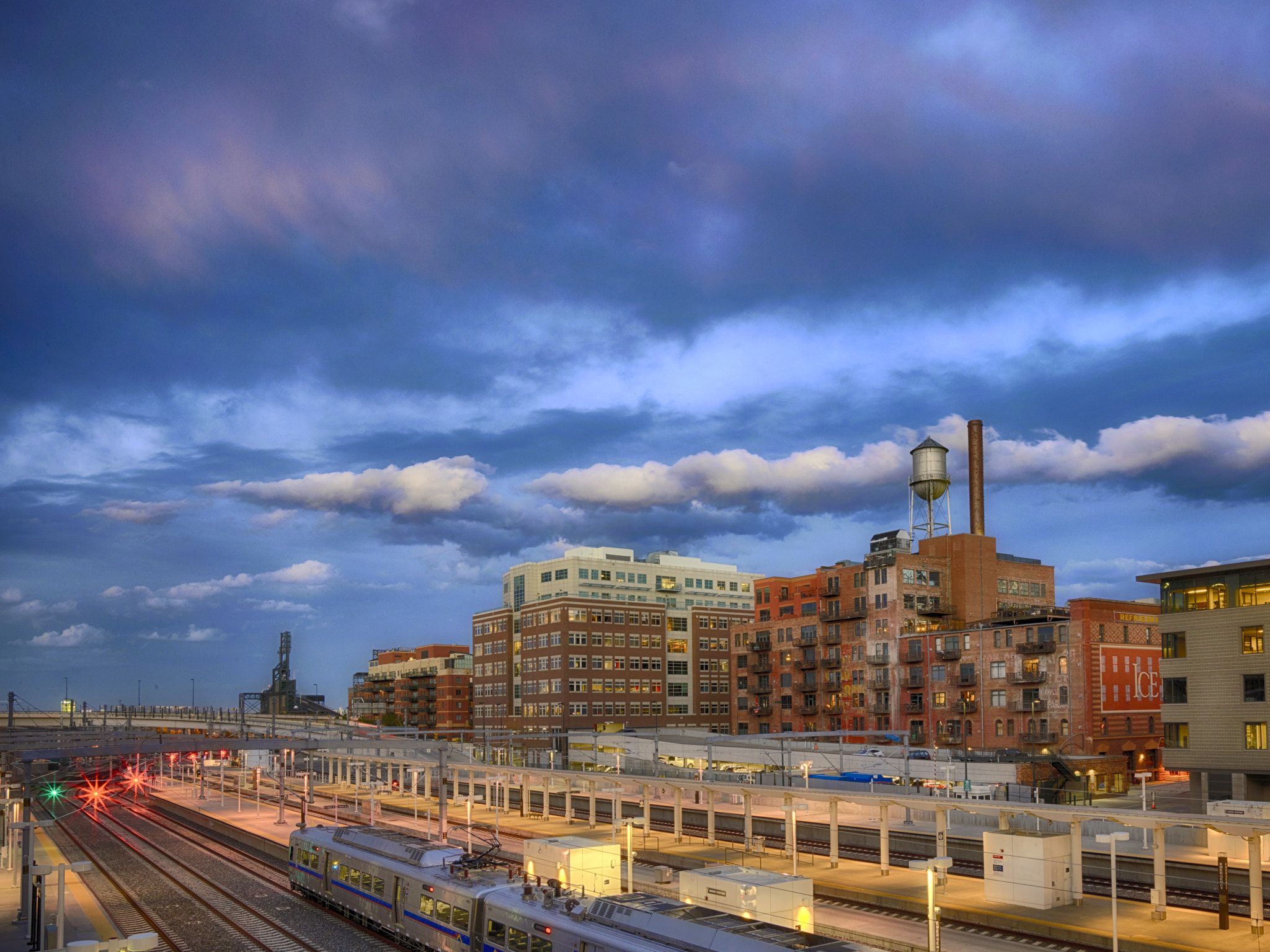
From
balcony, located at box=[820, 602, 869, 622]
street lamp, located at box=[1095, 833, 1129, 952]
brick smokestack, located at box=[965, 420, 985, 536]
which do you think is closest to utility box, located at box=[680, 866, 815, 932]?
street lamp, located at box=[1095, 833, 1129, 952]

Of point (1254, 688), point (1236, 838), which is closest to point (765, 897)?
point (1236, 838)

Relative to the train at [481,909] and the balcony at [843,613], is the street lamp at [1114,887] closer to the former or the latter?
the train at [481,909]

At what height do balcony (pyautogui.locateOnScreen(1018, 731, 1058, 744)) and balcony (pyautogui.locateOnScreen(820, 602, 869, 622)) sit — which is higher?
balcony (pyautogui.locateOnScreen(820, 602, 869, 622))

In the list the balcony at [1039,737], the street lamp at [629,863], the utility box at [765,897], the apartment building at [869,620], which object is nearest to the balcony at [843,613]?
the apartment building at [869,620]

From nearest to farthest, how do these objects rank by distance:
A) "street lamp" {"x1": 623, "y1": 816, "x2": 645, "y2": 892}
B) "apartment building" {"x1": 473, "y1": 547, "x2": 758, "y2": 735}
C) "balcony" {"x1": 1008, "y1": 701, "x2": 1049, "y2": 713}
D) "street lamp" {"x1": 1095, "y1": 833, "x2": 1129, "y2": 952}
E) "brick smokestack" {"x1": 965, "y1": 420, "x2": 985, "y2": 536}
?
"street lamp" {"x1": 1095, "y1": 833, "x2": 1129, "y2": 952} < "street lamp" {"x1": 623, "y1": 816, "x2": 645, "y2": 892} < "balcony" {"x1": 1008, "y1": 701, "x2": 1049, "y2": 713} < "brick smokestack" {"x1": 965, "y1": 420, "x2": 985, "y2": 536} < "apartment building" {"x1": 473, "y1": 547, "x2": 758, "y2": 735}

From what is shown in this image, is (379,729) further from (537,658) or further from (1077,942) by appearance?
(1077,942)

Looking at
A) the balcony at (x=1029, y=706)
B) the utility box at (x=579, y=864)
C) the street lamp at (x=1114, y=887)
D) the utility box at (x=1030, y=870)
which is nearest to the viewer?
the street lamp at (x=1114, y=887)

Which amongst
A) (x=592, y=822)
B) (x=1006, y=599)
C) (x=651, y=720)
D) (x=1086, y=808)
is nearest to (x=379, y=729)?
(x=592, y=822)

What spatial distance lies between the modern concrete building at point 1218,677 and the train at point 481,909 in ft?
168

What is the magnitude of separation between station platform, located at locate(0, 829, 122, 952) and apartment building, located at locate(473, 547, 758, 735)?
275 feet

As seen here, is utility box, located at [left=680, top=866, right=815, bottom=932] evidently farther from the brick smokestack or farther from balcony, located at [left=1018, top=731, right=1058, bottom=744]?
the brick smokestack

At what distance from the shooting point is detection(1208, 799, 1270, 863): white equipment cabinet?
163 feet

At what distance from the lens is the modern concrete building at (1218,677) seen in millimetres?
66562

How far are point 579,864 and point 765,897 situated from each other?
8487 millimetres
